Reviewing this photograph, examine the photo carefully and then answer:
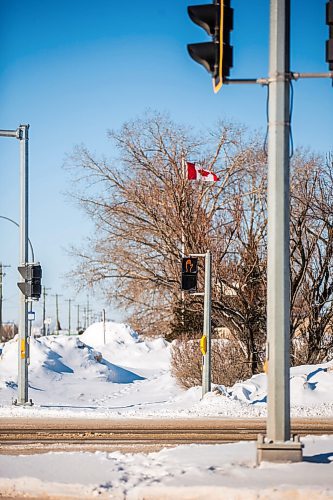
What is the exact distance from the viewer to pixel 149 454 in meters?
10.8

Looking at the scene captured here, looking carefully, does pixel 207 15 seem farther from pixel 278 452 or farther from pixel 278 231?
pixel 278 452

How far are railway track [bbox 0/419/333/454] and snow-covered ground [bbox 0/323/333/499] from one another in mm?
1938

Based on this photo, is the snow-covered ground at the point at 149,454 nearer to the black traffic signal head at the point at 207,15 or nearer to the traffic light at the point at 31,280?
the traffic light at the point at 31,280

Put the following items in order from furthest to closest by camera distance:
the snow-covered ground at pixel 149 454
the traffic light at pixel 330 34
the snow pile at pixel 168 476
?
the traffic light at pixel 330 34 → the snow-covered ground at pixel 149 454 → the snow pile at pixel 168 476

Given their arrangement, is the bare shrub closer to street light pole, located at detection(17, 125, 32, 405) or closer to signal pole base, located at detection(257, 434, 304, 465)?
street light pole, located at detection(17, 125, 32, 405)

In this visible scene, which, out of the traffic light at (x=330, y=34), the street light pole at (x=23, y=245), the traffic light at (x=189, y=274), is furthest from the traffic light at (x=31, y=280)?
the traffic light at (x=330, y=34)

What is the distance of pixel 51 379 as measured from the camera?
3916cm

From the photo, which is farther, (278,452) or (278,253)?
(278,253)

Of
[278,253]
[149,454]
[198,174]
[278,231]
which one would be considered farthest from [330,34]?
[198,174]

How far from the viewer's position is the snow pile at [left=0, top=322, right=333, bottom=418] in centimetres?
2209

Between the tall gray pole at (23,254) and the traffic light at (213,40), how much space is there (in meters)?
14.6

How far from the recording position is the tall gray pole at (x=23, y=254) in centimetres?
2350

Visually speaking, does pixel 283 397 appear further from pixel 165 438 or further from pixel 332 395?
pixel 332 395

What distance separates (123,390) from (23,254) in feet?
51.2
